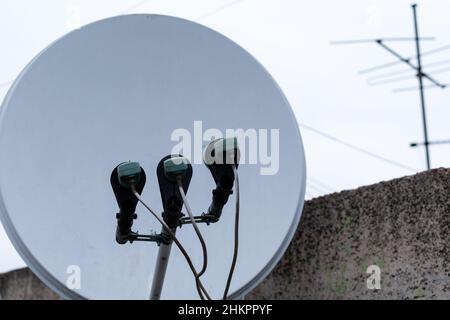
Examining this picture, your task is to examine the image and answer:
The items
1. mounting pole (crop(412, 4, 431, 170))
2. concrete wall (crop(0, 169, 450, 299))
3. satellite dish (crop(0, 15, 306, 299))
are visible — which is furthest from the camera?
mounting pole (crop(412, 4, 431, 170))

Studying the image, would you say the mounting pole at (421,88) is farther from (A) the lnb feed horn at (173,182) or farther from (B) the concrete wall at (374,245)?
(A) the lnb feed horn at (173,182)

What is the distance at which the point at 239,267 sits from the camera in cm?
259

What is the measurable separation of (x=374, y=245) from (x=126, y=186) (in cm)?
128

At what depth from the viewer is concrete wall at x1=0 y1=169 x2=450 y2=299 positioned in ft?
8.66

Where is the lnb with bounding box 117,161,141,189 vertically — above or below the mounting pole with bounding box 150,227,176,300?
above

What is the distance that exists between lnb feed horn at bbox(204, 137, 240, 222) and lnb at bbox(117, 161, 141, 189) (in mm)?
171

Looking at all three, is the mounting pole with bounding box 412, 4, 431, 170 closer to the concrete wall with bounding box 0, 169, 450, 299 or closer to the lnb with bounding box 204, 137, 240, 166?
the concrete wall with bounding box 0, 169, 450, 299

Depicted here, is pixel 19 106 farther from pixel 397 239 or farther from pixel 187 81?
pixel 397 239

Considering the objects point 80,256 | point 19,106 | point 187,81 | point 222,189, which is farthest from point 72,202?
point 222,189

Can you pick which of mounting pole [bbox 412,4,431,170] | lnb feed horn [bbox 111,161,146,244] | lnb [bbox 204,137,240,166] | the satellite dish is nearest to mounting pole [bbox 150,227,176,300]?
lnb feed horn [bbox 111,161,146,244]

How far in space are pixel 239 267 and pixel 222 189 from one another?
0.81 meters

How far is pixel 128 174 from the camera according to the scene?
6.15 ft

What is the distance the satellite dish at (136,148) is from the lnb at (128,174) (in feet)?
1.99

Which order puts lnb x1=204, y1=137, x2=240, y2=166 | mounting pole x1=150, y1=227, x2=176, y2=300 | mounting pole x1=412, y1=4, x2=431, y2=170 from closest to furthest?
lnb x1=204, y1=137, x2=240, y2=166 < mounting pole x1=150, y1=227, x2=176, y2=300 < mounting pole x1=412, y1=4, x2=431, y2=170
